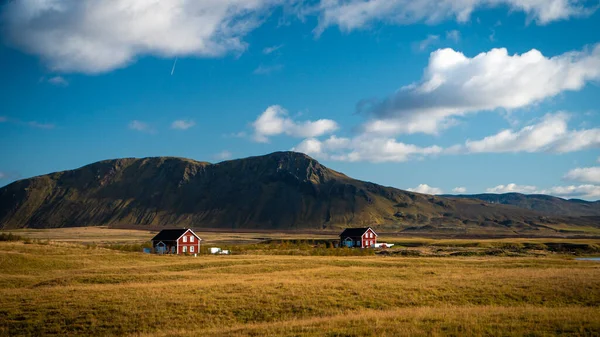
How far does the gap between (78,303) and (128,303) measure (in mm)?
2944

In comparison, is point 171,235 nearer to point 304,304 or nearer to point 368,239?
point 368,239

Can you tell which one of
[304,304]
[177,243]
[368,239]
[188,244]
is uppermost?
[177,243]

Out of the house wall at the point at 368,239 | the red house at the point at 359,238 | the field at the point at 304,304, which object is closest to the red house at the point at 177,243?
the red house at the point at 359,238

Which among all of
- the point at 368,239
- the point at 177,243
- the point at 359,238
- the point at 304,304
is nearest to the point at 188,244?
the point at 177,243

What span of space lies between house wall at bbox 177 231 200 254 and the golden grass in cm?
4393

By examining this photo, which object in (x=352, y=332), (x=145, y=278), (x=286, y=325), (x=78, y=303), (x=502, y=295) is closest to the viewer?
(x=352, y=332)

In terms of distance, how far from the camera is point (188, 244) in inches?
3452

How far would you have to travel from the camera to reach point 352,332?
1994 centimetres

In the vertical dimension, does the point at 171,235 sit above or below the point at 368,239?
above

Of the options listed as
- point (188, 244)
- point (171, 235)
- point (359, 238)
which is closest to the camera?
point (188, 244)

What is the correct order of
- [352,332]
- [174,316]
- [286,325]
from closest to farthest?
[352,332]
[286,325]
[174,316]

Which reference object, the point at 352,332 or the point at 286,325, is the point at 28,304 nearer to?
the point at 286,325

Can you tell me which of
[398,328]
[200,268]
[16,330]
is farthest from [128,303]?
[200,268]

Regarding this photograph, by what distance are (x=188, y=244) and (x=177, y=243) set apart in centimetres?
259
